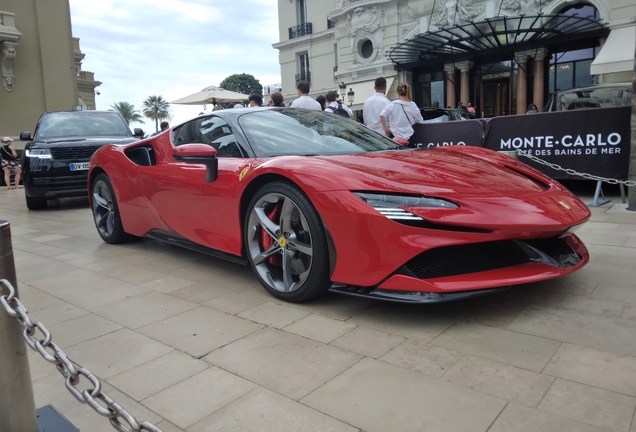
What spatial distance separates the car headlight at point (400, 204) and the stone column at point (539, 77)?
19152 millimetres

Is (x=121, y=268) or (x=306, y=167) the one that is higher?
(x=306, y=167)

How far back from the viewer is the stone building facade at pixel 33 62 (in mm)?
17500

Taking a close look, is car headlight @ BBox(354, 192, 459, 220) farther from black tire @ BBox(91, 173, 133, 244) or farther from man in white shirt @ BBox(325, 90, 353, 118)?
man in white shirt @ BBox(325, 90, 353, 118)

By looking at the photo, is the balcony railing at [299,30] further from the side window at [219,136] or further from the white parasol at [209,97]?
the side window at [219,136]

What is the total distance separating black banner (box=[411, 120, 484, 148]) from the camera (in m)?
6.96

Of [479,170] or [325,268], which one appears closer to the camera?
[325,268]

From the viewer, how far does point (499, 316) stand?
2514mm

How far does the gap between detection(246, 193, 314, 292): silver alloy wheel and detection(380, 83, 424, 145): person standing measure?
411 cm

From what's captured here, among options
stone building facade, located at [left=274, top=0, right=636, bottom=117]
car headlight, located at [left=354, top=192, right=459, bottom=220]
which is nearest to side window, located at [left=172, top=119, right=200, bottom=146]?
car headlight, located at [left=354, top=192, right=459, bottom=220]

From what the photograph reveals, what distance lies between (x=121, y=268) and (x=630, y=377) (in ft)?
11.2

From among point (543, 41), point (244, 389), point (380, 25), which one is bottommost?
point (244, 389)

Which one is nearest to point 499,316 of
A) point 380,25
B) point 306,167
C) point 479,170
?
point 479,170

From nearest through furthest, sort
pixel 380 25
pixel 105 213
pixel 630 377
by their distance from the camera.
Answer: pixel 630 377, pixel 105 213, pixel 380 25

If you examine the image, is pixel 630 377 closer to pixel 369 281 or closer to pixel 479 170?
pixel 369 281
